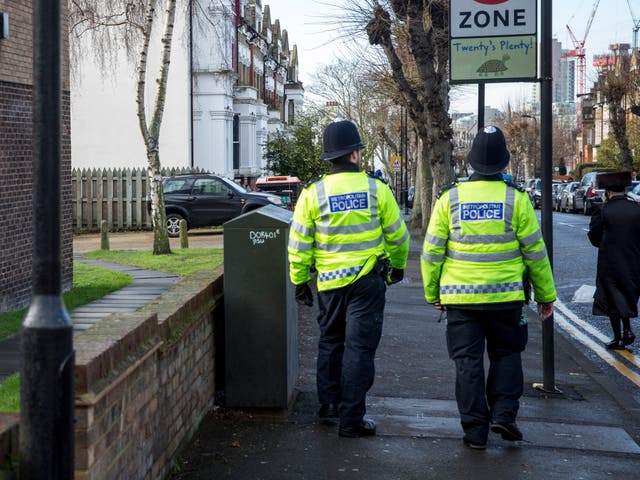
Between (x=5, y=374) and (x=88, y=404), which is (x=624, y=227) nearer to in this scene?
(x=5, y=374)

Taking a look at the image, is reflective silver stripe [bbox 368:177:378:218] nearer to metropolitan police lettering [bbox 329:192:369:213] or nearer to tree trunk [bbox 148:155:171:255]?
Answer: metropolitan police lettering [bbox 329:192:369:213]

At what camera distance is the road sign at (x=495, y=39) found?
805cm

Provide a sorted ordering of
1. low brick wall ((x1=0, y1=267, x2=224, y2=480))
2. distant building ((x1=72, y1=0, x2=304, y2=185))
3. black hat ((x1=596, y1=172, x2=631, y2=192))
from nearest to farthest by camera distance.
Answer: low brick wall ((x1=0, y1=267, x2=224, y2=480)) < black hat ((x1=596, y1=172, x2=631, y2=192)) < distant building ((x1=72, y1=0, x2=304, y2=185))

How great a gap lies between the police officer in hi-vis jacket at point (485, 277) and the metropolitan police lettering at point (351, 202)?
1.47 feet

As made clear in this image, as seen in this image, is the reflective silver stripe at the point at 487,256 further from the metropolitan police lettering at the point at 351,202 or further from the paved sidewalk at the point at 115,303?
the paved sidewalk at the point at 115,303

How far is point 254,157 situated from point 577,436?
4202 cm

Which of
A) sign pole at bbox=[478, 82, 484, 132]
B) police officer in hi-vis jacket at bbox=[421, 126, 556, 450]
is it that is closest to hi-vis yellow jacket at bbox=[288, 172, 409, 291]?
police officer in hi-vis jacket at bbox=[421, 126, 556, 450]

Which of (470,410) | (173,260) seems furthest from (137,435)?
(173,260)

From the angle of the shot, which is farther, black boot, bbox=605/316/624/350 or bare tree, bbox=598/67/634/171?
bare tree, bbox=598/67/634/171

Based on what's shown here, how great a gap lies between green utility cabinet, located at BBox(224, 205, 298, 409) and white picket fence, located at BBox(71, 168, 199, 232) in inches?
868

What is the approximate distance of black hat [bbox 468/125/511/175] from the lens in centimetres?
A: 605

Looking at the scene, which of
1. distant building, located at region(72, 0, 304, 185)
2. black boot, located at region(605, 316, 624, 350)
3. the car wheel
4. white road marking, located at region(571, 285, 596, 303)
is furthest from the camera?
distant building, located at region(72, 0, 304, 185)

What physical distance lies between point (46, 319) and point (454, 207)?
3.32 metres

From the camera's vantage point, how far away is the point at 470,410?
19.1ft
